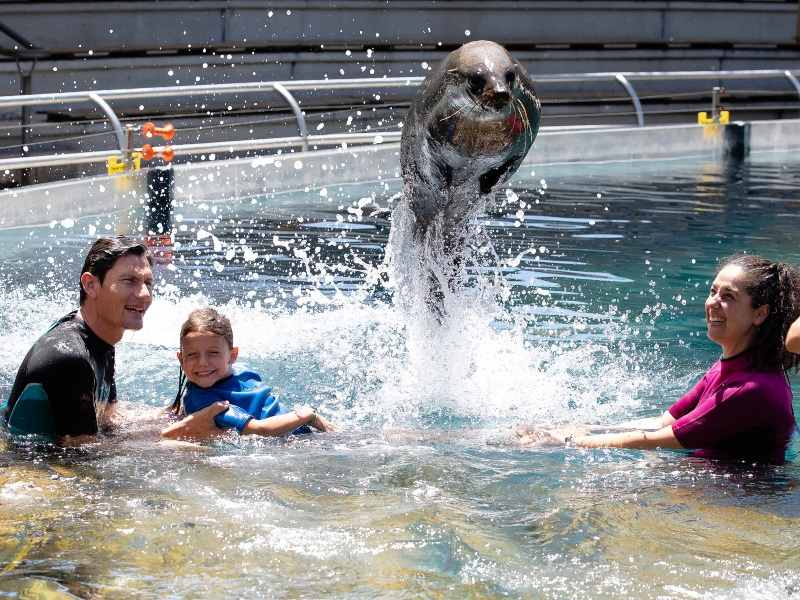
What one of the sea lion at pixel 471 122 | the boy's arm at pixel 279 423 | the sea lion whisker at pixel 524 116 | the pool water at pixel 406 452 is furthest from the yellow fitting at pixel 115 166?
the sea lion whisker at pixel 524 116

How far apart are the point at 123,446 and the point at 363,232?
6.99m

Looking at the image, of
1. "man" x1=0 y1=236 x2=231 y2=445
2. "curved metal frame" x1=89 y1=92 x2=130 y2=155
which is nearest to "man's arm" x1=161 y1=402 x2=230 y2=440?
"man" x1=0 y1=236 x2=231 y2=445

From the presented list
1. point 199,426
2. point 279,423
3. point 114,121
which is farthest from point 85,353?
point 114,121

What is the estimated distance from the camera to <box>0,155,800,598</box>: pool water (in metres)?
4.00

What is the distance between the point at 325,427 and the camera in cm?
559

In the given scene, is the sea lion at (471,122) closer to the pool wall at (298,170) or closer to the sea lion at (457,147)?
the sea lion at (457,147)

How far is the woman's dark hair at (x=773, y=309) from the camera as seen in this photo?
503 centimetres

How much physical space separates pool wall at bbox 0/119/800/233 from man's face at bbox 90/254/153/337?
663 cm

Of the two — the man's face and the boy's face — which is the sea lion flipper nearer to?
the boy's face

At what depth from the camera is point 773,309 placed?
505 cm

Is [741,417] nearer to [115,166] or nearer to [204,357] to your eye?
[204,357]

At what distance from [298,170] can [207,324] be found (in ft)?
31.0

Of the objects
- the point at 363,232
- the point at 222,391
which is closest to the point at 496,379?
the point at 222,391

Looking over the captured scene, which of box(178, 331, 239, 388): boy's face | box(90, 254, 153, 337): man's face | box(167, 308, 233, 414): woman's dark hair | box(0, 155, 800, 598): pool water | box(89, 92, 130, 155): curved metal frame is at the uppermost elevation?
box(89, 92, 130, 155): curved metal frame
